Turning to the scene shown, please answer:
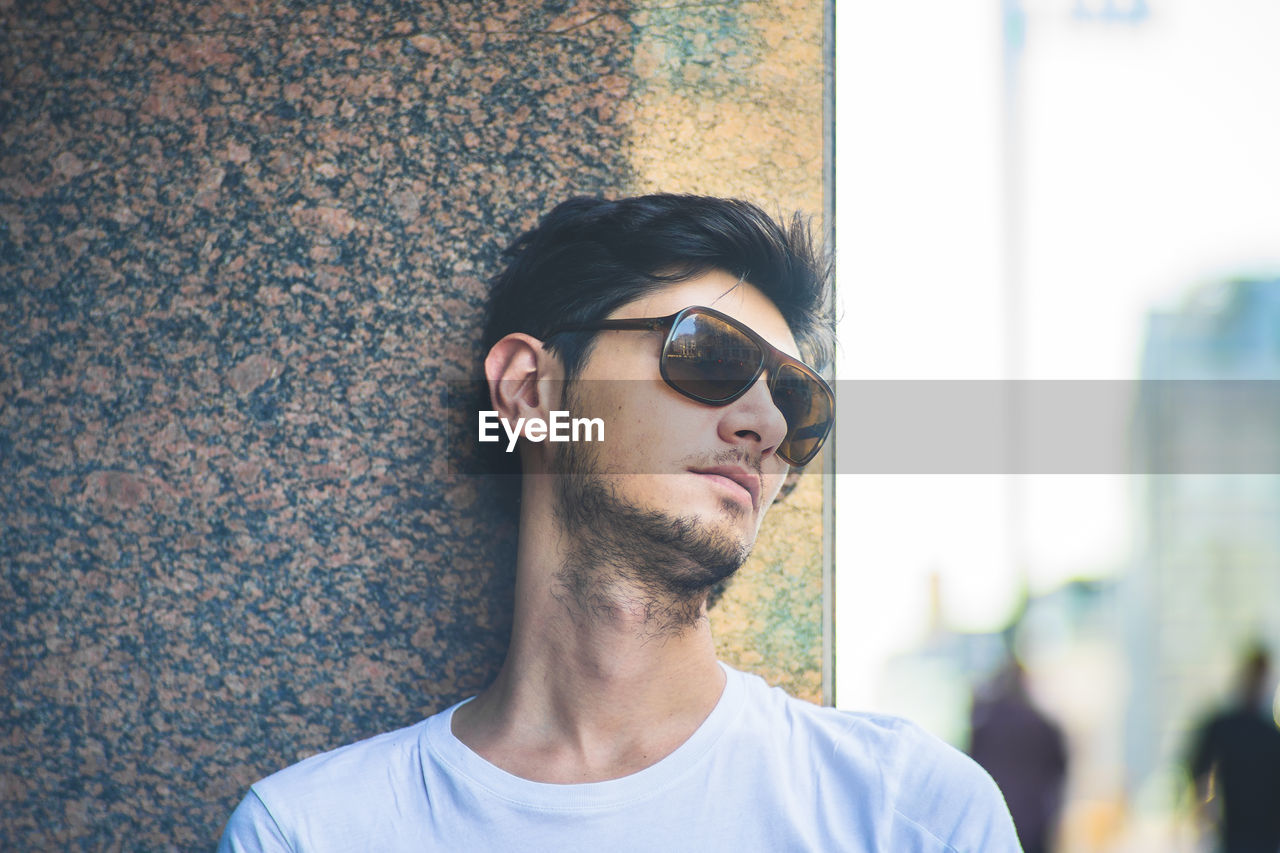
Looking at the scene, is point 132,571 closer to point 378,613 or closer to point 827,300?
point 378,613

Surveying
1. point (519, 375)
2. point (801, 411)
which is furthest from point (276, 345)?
point (801, 411)

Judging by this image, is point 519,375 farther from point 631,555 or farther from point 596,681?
point 596,681

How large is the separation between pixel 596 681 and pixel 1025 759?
4.72 meters

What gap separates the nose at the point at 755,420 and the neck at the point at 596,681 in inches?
14.4

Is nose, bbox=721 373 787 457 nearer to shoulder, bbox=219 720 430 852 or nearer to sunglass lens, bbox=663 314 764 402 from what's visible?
sunglass lens, bbox=663 314 764 402

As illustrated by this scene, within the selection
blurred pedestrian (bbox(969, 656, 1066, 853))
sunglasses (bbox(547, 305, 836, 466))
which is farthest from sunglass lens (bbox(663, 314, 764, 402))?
blurred pedestrian (bbox(969, 656, 1066, 853))

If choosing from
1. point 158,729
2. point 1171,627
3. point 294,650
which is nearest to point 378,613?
point 294,650

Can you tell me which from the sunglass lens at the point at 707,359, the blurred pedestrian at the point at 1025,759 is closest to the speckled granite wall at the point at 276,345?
the sunglass lens at the point at 707,359

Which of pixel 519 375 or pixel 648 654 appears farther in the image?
pixel 519 375

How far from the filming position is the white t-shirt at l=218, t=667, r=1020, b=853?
194cm

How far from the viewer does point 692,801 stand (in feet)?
6.49

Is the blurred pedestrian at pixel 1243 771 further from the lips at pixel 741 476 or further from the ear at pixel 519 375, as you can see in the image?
the ear at pixel 519 375

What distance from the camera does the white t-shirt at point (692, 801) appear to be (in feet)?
6.37

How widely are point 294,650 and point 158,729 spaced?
1.36 ft
